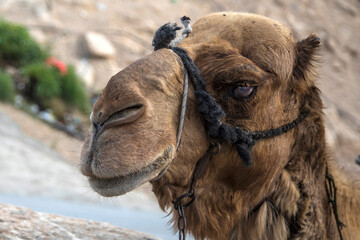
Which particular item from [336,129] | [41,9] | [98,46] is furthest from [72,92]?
[336,129]

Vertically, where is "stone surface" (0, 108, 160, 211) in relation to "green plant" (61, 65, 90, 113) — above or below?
above

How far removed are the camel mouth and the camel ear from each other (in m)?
1.09

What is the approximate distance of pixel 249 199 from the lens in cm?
319

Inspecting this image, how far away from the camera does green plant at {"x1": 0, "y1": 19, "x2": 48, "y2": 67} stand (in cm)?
1605

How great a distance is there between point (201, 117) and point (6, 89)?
473 inches

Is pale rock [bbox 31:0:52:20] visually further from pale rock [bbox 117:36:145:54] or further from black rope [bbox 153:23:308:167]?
black rope [bbox 153:23:308:167]

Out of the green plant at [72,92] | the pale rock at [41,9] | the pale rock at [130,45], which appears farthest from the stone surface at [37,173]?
the pale rock at [130,45]

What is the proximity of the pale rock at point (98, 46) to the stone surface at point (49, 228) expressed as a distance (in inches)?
548

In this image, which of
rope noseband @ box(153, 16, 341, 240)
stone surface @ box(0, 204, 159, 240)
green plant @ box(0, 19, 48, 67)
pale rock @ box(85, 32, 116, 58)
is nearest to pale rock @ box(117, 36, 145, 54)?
pale rock @ box(85, 32, 116, 58)

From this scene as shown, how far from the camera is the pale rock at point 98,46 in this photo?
57.5 ft

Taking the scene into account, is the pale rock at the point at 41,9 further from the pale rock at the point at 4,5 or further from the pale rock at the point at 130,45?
the pale rock at the point at 130,45

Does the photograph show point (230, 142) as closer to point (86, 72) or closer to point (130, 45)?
point (86, 72)

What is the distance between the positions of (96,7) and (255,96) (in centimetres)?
1716

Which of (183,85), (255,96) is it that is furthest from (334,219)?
(183,85)
